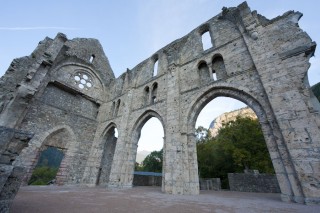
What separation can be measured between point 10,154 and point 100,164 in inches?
404

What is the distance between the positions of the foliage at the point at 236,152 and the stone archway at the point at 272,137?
1142 centimetres

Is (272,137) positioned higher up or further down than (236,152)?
further down

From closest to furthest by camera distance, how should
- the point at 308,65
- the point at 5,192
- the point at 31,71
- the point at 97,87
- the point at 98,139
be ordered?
the point at 5,192, the point at 308,65, the point at 31,71, the point at 98,139, the point at 97,87

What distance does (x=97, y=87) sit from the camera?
1403cm

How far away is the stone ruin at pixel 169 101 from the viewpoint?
4.45 metres

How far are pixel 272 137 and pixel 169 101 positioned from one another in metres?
4.86

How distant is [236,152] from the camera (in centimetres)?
1588

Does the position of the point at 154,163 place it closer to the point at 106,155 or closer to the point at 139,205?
the point at 106,155

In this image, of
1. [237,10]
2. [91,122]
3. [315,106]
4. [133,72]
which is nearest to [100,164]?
[91,122]

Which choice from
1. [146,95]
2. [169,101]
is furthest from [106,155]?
[169,101]

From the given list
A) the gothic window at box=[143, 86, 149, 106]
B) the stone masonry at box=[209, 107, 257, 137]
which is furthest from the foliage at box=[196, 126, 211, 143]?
the gothic window at box=[143, 86, 149, 106]

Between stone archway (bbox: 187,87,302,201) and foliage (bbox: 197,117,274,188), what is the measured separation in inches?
450

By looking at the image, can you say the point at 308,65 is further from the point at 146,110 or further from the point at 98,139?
the point at 98,139

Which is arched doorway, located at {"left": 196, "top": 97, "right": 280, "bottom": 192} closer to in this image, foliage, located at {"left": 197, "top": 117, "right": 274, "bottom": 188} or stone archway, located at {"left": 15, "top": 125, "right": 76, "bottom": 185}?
foliage, located at {"left": 197, "top": 117, "right": 274, "bottom": 188}
